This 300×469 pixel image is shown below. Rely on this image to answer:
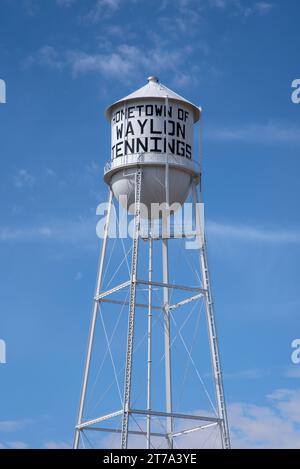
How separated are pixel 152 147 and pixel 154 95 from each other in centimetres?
200

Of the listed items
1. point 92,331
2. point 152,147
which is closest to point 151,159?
point 152,147

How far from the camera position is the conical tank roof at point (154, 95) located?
142ft

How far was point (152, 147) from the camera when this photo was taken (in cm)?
4294

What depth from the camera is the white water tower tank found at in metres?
42.9

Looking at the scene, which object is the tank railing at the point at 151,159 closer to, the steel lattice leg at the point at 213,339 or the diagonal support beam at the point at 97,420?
the steel lattice leg at the point at 213,339

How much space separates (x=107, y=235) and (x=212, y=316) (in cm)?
498

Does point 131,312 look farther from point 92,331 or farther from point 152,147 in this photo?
point 152,147

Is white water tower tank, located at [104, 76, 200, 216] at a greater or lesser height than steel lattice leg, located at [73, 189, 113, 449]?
greater

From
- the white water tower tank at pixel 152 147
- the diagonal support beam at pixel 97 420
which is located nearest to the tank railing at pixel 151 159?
the white water tower tank at pixel 152 147

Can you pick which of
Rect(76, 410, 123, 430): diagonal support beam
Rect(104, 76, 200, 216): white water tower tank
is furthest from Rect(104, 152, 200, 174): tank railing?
Rect(76, 410, 123, 430): diagonal support beam

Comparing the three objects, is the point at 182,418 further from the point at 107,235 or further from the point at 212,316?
the point at 107,235

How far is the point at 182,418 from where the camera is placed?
4119 centimetres

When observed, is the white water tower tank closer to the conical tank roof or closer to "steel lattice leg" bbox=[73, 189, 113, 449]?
the conical tank roof
